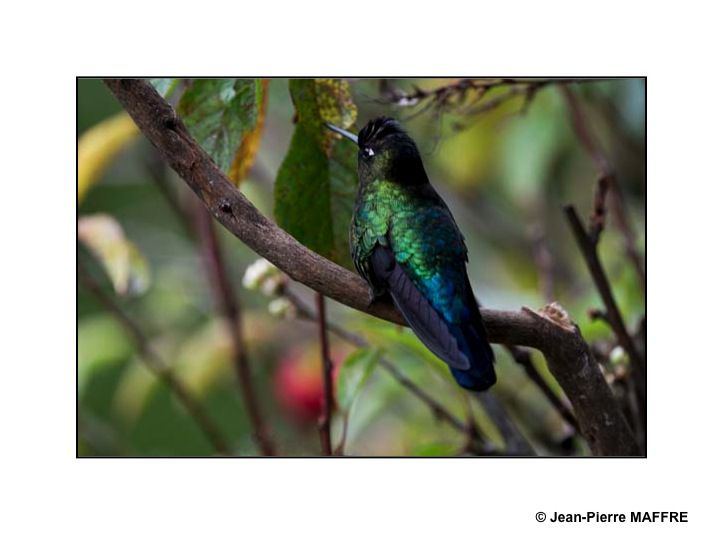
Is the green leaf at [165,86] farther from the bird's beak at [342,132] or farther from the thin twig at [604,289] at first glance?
the thin twig at [604,289]

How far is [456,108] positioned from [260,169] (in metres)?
0.78

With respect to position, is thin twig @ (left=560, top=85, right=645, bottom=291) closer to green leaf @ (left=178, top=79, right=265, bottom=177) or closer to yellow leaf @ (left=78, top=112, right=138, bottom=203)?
green leaf @ (left=178, top=79, right=265, bottom=177)

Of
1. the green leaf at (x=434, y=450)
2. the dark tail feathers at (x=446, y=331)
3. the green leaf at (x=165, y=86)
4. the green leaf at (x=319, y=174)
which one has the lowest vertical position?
the green leaf at (x=434, y=450)

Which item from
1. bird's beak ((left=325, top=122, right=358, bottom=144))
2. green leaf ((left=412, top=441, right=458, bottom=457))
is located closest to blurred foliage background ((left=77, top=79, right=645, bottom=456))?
green leaf ((left=412, top=441, right=458, bottom=457))

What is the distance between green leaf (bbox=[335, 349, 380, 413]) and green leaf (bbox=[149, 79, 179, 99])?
1.44 feet

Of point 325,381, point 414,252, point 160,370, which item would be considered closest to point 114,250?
point 160,370

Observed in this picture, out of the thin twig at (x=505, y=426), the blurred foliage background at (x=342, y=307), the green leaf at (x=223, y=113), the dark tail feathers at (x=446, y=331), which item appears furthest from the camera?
the blurred foliage background at (x=342, y=307)

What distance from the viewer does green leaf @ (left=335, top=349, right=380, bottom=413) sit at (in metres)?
1.48

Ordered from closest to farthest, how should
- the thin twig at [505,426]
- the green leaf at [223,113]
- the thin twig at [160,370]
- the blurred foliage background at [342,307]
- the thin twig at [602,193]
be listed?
the green leaf at [223,113], the thin twig at [602,193], the thin twig at [505,426], the blurred foliage background at [342,307], the thin twig at [160,370]

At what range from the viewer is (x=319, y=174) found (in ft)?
4.76

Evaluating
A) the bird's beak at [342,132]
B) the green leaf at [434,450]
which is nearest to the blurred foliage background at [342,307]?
the green leaf at [434,450]

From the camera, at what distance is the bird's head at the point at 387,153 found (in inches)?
54.7

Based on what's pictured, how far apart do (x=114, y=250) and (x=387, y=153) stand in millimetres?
521
